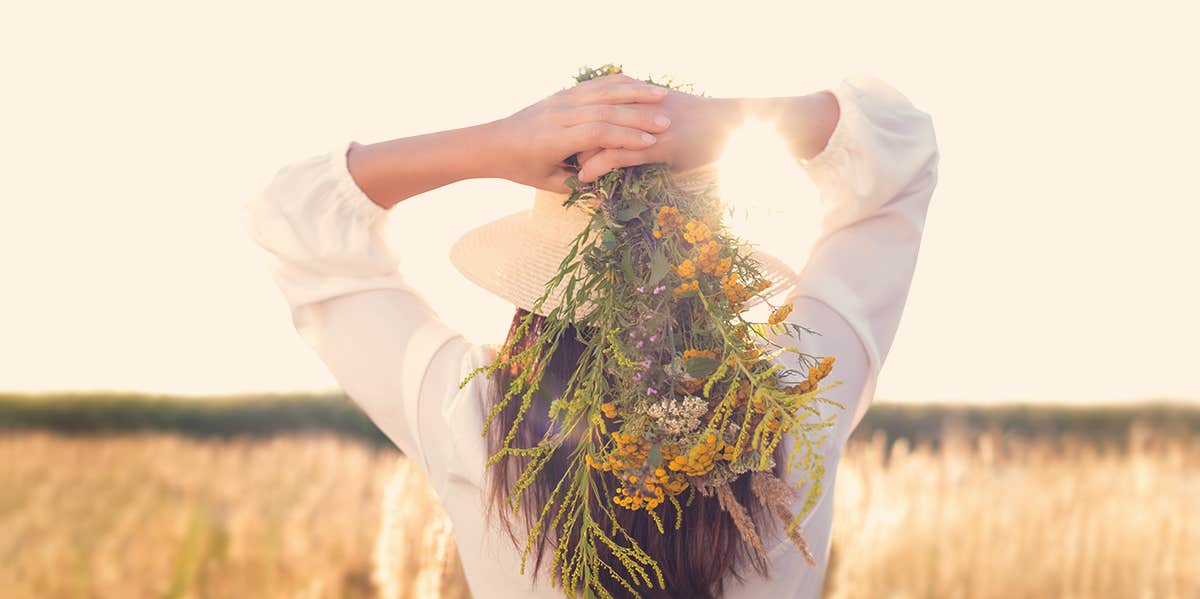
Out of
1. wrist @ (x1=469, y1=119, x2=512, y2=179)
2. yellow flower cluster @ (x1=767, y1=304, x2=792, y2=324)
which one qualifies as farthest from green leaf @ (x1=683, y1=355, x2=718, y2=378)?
wrist @ (x1=469, y1=119, x2=512, y2=179)

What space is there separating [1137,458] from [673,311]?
538cm

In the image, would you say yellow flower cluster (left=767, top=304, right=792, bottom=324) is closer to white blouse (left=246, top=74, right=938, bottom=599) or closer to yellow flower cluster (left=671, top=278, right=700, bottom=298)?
yellow flower cluster (left=671, top=278, right=700, bottom=298)

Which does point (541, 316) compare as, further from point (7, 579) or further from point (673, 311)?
point (7, 579)

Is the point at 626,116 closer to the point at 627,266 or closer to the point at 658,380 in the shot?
the point at 627,266

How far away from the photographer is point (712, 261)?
4.02 ft

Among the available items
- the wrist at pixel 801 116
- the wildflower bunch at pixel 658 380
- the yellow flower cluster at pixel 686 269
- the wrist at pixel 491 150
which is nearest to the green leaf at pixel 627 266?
the wildflower bunch at pixel 658 380

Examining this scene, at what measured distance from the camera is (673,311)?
4.25ft

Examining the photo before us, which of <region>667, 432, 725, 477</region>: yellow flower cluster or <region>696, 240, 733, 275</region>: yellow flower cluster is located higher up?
<region>696, 240, 733, 275</region>: yellow flower cluster

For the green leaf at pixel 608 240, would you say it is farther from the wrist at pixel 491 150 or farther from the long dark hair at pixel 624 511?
the wrist at pixel 491 150

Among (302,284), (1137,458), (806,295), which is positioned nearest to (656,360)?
(806,295)

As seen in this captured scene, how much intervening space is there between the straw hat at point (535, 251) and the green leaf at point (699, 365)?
306 millimetres

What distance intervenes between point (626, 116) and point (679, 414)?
1.63ft

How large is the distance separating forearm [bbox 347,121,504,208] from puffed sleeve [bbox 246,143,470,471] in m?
0.03

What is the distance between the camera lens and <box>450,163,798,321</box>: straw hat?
1.51 meters
